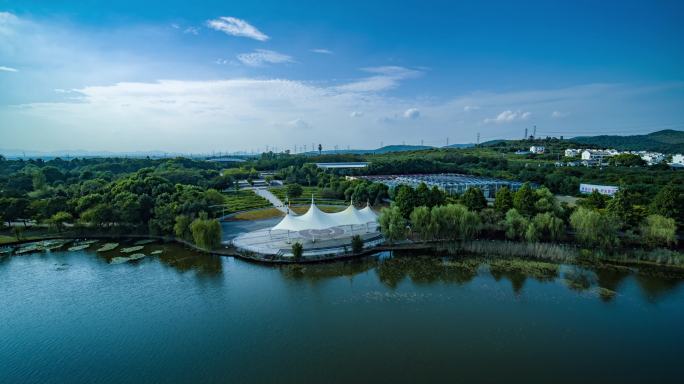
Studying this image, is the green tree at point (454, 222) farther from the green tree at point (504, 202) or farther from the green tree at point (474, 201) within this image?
Answer: the green tree at point (504, 202)

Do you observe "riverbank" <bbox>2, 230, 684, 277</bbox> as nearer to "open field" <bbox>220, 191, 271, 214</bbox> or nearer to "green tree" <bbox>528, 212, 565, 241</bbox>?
"green tree" <bbox>528, 212, 565, 241</bbox>

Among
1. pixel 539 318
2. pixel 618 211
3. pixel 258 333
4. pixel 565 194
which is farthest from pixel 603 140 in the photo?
pixel 258 333

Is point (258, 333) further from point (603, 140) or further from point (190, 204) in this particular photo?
point (603, 140)

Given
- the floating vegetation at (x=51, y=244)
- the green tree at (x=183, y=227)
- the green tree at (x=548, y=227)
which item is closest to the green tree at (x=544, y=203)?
the green tree at (x=548, y=227)

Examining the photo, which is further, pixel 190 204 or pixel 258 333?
pixel 190 204

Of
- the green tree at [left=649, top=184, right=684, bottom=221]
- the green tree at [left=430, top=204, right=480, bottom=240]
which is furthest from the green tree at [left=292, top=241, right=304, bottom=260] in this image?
the green tree at [left=649, top=184, right=684, bottom=221]
